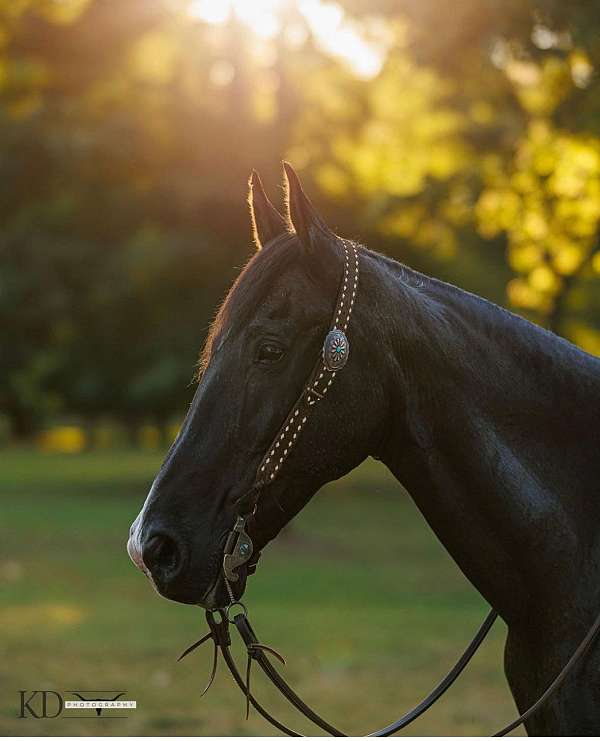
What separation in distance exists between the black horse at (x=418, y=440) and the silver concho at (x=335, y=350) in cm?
5

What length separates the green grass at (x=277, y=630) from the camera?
890 cm

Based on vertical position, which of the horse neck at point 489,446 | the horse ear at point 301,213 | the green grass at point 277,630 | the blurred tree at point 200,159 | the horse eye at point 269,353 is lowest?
the green grass at point 277,630

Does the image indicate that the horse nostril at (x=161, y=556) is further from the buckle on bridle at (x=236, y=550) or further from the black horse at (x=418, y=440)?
the buckle on bridle at (x=236, y=550)

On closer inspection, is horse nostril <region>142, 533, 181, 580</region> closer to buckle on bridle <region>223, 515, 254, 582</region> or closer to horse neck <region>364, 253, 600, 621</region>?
buckle on bridle <region>223, 515, 254, 582</region>

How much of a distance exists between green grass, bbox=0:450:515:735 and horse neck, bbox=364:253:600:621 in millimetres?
5521

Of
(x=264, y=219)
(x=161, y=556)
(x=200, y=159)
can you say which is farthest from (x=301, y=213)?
(x=200, y=159)

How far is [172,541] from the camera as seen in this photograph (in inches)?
110

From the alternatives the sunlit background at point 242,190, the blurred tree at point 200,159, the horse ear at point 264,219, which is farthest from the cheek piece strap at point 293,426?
the blurred tree at point 200,159

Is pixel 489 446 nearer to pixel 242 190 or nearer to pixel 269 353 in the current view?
pixel 269 353

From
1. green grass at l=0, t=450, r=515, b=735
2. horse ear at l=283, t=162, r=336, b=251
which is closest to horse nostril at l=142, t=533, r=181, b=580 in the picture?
horse ear at l=283, t=162, r=336, b=251

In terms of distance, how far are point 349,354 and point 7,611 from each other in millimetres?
11578

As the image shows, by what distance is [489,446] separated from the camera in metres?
2.94

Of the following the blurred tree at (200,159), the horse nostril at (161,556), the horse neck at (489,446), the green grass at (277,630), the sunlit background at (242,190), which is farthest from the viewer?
the blurred tree at (200,159)

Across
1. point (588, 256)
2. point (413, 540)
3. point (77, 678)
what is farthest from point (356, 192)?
point (77, 678)
